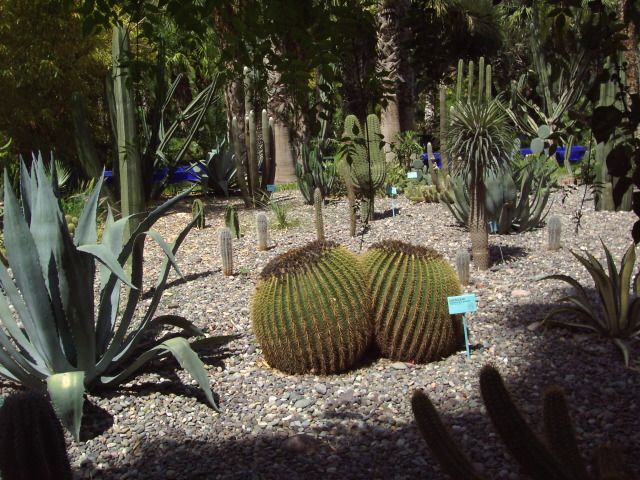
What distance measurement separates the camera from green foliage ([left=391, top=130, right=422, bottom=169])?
1276 centimetres

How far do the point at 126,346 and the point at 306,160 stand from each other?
22.6 ft

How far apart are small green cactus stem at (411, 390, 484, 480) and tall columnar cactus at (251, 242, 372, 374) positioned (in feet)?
6.79

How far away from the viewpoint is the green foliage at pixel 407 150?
502 inches

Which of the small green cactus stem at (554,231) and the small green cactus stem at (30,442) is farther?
→ the small green cactus stem at (554,231)

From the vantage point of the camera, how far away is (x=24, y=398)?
2.46 m

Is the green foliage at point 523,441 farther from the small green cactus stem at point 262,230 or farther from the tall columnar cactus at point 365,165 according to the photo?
the tall columnar cactus at point 365,165

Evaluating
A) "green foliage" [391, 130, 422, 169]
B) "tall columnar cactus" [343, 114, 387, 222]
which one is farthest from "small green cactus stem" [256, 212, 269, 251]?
"green foliage" [391, 130, 422, 169]

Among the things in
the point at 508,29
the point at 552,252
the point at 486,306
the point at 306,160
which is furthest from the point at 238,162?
the point at 508,29

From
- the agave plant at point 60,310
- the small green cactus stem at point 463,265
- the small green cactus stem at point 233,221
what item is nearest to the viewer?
the agave plant at point 60,310

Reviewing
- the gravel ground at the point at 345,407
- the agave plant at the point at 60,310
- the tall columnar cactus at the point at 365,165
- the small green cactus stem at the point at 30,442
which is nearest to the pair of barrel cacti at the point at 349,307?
the gravel ground at the point at 345,407

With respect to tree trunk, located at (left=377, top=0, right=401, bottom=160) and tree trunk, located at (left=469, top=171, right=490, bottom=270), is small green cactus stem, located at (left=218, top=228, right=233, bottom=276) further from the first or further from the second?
tree trunk, located at (left=377, top=0, right=401, bottom=160)

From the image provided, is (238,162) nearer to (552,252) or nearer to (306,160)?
(306,160)

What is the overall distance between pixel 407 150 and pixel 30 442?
36.7 ft

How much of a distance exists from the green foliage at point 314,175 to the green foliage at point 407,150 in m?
2.17
